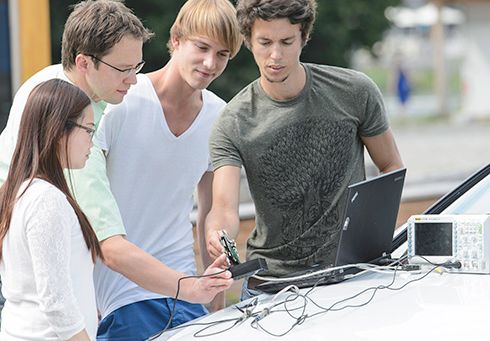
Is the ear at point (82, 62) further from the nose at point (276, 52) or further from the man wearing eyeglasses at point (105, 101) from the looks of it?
the nose at point (276, 52)

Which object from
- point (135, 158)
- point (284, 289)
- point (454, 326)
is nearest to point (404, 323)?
point (454, 326)

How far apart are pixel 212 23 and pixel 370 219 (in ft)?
2.65

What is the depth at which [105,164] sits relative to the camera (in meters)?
3.29

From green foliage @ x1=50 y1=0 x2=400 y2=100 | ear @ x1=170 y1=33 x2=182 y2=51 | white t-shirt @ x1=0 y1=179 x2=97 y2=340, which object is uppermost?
ear @ x1=170 y1=33 x2=182 y2=51

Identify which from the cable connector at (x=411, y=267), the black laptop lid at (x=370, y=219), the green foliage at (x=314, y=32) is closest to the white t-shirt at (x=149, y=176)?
the black laptop lid at (x=370, y=219)

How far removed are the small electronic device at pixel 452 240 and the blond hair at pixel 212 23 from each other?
0.81 meters

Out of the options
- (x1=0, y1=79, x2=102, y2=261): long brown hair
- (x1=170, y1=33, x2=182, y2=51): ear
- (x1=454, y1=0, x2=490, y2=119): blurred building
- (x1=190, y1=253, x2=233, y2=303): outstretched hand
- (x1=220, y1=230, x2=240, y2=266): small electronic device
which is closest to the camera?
(x1=0, y1=79, x2=102, y2=261): long brown hair

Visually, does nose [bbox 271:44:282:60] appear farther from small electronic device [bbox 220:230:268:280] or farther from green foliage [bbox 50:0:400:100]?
green foliage [bbox 50:0:400:100]

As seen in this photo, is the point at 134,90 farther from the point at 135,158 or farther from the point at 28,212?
the point at 28,212

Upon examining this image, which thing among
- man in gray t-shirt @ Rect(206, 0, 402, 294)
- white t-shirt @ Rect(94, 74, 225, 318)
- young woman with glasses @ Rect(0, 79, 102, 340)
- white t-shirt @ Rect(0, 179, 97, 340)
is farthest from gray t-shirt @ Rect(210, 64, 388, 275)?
white t-shirt @ Rect(0, 179, 97, 340)

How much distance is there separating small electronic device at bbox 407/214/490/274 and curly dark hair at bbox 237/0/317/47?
2.44 ft

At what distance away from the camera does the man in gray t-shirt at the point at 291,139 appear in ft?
11.4

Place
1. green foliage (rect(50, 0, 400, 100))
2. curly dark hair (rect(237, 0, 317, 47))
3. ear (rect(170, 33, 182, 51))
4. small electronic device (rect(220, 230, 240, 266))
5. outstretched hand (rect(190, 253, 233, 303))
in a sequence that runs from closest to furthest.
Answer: outstretched hand (rect(190, 253, 233, 303))
small electronic device (rect(220, 230, 240, 266))
curly dark hair (rect(237, 0, 317, 47))
ear (rect(170, 33, 182, 51))
green foliage (rect(50, 0, 400, 100))

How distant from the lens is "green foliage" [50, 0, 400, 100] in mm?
14422
